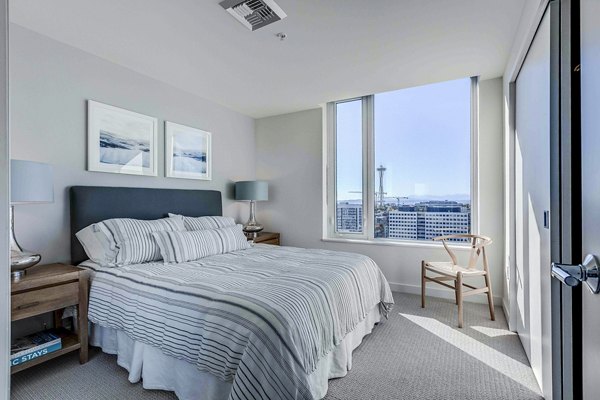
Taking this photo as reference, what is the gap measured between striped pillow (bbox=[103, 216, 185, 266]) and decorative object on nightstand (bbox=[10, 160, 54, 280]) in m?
0.50

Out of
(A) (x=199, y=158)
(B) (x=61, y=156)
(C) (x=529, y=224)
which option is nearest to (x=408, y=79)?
(C) (x=529, y=224)

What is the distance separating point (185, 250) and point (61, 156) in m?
1.28

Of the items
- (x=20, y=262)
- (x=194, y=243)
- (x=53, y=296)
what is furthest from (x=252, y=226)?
(x=20, y=262)

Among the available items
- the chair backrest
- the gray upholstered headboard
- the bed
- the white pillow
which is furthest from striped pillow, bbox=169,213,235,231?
A: the chair backrest

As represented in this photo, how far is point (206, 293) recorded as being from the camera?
5.68 ft

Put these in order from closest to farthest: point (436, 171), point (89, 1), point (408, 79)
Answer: point (89, 1) < point (408, 79) < point (436, 171)

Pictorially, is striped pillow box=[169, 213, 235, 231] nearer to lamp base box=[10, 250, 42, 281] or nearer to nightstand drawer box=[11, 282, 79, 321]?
nightstand drawer box=[11, 282, 79, 321]

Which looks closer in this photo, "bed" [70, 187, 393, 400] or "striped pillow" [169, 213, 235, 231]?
"bed" [70, 187, 393, 400]

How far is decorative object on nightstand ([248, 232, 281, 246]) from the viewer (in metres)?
4.01

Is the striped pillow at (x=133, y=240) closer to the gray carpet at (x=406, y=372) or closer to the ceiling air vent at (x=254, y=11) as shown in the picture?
the gray carpet at (x=406, y=372)

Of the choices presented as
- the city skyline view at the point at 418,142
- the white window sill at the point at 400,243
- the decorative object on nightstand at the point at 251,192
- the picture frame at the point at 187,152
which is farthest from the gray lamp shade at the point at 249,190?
the city skyline view at the point at 418,142

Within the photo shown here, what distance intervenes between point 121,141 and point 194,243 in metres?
1.26

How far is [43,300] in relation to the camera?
1928mm

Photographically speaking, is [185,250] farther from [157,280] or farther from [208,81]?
[208,81]
